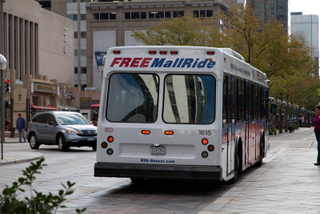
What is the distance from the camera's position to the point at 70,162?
61.3ft

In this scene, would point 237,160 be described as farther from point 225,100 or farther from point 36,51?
point 36,51

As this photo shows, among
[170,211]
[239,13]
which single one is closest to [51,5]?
[239,13]

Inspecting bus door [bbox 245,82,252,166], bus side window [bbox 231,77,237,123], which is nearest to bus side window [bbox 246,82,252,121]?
bus door [bbox 245,82,252,166]

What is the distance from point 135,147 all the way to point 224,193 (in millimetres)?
1902

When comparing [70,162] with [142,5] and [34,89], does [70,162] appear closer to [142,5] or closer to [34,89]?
[34,89]

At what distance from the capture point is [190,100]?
34.7ft

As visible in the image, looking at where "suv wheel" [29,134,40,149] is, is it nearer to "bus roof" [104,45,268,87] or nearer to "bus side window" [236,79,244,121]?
"bus side window" [236,79,244,121]

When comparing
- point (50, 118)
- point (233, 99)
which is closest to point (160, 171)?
point (233, 99)

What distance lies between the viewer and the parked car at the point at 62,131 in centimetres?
2445

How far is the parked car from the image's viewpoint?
80.2 ft

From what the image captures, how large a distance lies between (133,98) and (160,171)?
142 cm

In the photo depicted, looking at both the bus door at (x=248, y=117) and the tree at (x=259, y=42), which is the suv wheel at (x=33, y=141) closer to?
the bus door at (x=248, y=117)

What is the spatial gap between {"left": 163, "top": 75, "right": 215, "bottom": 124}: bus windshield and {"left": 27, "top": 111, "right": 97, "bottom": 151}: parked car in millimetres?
14161

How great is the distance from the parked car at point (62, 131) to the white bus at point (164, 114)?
13782 millimetres
